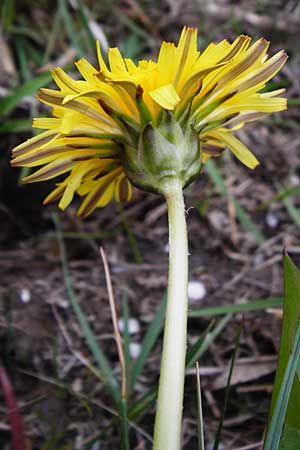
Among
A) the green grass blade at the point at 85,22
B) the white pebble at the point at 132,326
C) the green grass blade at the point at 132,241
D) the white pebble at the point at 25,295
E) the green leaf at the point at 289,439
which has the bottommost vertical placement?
the green leaf at the point at 289,439

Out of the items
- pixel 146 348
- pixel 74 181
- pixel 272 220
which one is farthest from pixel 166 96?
pixel 272 220

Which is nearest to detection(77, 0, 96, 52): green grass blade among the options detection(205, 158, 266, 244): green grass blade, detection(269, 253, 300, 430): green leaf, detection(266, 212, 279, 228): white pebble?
detection(205, 158, 266, 244): green grass blade

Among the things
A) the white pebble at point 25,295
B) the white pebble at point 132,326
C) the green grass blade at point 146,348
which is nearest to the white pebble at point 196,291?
the white pebble at point 132,326

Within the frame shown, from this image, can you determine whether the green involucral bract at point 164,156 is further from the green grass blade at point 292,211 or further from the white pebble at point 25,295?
the green grass blade at point 292,211

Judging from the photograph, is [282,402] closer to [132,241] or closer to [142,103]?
[142,103]

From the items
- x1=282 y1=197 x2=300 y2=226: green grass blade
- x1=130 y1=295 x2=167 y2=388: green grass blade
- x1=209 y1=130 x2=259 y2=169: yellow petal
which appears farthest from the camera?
x1=282 y1=197 x2=300 y2=226: green grass blade

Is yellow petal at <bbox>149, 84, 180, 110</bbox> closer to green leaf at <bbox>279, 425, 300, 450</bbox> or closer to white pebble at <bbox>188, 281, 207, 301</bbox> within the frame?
green leaf at <bbox>279, 425, 300, 450</bbox>

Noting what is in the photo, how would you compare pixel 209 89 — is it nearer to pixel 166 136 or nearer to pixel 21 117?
pixel 166 136

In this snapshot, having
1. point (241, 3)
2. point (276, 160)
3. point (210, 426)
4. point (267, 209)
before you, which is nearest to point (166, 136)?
point (210, 426)
